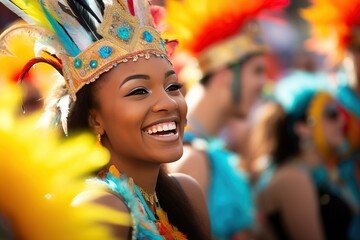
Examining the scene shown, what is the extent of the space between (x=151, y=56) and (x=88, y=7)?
10.8 inches

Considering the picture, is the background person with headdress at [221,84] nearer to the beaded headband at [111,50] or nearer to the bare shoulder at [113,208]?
the beaded headband at [111,50]

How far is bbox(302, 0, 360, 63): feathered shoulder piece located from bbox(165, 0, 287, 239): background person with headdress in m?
0.84

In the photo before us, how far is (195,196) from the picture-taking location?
2.82 meters

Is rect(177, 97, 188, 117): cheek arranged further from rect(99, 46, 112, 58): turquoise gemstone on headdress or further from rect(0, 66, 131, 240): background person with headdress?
rect(0, 66, 131, 240): background person with headdress

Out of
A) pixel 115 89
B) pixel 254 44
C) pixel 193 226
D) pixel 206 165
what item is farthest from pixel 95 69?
pixel 254 44

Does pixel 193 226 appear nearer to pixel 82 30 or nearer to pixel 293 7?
pixel 82 30

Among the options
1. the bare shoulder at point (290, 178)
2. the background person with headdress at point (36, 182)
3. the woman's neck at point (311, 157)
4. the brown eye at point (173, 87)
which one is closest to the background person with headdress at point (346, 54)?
the woman's neck at point (311, 157)

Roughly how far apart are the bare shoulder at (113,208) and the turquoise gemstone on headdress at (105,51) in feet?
1.59

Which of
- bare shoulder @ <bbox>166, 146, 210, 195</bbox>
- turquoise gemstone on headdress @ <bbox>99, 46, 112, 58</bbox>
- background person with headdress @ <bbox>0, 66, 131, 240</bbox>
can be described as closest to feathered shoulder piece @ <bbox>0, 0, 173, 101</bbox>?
turquoise gemstone on headdress @ <bbox>99, 46, 112, 58</bbox>

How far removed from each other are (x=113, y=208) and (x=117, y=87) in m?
0.44

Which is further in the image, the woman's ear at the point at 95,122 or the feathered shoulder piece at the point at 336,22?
the feathered shoulder piece at the point at 336,22

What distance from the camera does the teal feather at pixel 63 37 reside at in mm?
2482

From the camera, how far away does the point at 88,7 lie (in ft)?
8.21

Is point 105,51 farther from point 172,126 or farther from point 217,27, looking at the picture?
point 217,27
